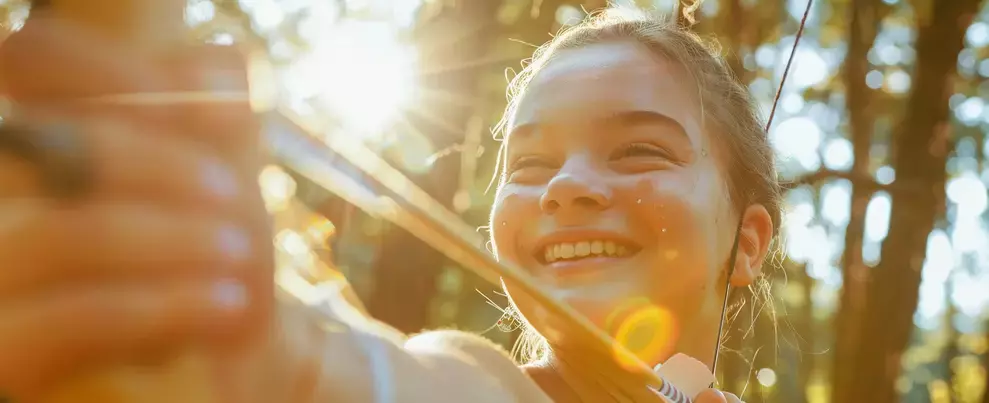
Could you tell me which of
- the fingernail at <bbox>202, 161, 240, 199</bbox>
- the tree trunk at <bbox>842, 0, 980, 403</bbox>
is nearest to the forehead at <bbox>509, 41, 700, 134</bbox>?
the fingernail at <bbox>202, 161, 240, 199</bbox>

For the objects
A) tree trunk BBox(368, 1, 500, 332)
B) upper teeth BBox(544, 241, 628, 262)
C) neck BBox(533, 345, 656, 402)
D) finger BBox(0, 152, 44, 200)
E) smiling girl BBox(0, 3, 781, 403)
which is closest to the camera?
finger BBox(0, 152, 44, 200)

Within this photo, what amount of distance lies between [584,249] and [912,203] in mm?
2142

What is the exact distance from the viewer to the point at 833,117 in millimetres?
3303

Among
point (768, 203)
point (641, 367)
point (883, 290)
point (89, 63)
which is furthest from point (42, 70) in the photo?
point (883, 290)

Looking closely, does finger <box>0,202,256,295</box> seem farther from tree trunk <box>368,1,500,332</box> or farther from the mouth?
tree trunk <box>368,1,500,332</box>

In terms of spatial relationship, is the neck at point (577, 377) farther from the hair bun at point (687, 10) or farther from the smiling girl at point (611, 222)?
the hair bun at point (687, 10)

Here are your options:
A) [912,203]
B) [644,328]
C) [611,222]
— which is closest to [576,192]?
[611,222]

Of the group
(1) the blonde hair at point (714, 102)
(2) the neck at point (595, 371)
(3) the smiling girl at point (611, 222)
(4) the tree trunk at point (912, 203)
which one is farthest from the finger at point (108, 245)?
(4) the tree trunk at point (912, 203)

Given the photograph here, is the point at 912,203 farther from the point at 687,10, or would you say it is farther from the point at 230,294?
the point at 230,294

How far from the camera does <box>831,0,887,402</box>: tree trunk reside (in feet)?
8.31

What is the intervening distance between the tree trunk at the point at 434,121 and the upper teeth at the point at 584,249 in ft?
3.16

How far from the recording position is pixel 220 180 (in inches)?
11.1

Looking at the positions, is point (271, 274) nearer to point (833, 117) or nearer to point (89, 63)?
point (89, 63)

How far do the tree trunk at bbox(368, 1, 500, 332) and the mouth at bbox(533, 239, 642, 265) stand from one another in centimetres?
96
